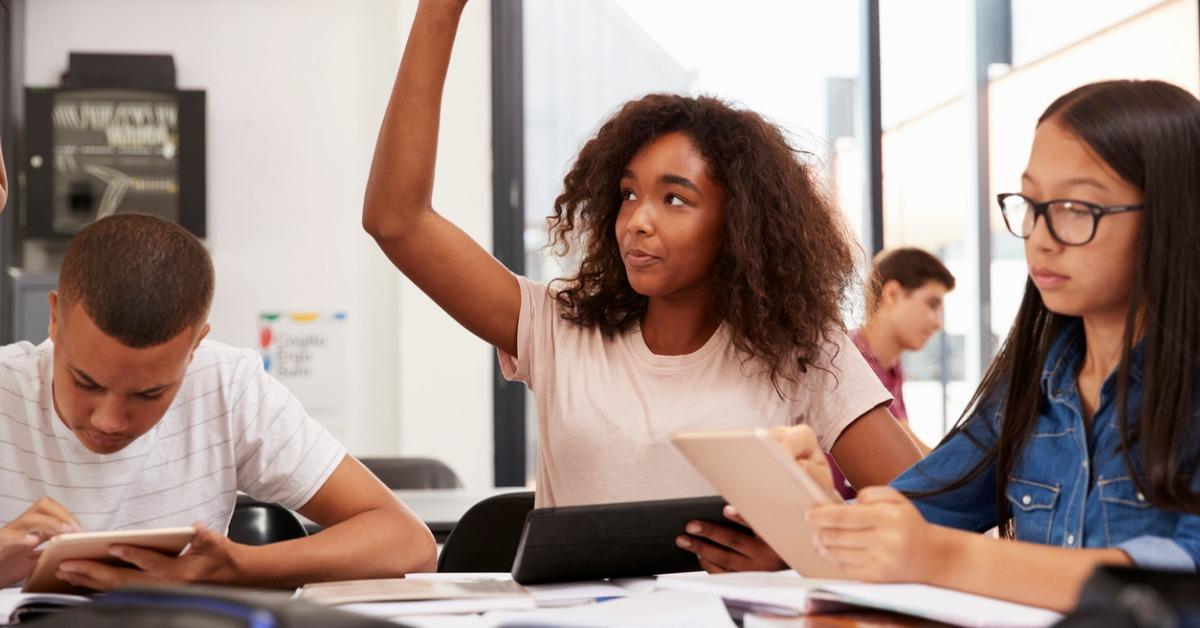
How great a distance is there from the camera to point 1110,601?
2.36 feet

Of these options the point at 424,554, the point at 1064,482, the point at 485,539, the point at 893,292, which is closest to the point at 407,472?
the point at 485,539

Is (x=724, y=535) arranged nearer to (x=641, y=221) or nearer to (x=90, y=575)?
(x=641, y=221)

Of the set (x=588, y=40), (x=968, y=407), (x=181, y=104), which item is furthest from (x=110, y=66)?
(x=968, y=407)

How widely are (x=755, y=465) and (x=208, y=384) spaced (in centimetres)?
94

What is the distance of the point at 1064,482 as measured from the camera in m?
1.42

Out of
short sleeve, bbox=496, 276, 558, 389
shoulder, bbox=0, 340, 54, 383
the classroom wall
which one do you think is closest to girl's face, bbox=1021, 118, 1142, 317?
short sleeve, bbox=496, 276, 558, 389

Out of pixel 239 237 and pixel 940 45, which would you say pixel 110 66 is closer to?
pixel 239 237

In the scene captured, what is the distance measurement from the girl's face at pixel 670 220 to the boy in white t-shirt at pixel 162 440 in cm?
53

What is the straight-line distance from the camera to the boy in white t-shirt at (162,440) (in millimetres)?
1505

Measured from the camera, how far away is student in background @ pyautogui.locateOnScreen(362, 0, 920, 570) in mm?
1779

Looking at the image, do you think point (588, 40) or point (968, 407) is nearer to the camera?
point (968, 407)

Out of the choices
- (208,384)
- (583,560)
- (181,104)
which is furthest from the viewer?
(181,104)

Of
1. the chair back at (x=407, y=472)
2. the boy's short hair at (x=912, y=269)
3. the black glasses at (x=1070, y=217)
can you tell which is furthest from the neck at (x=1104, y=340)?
the boy's short hair at (x=912, y=269)

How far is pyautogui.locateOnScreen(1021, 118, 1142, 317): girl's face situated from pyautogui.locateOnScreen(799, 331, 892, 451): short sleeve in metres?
0.52
